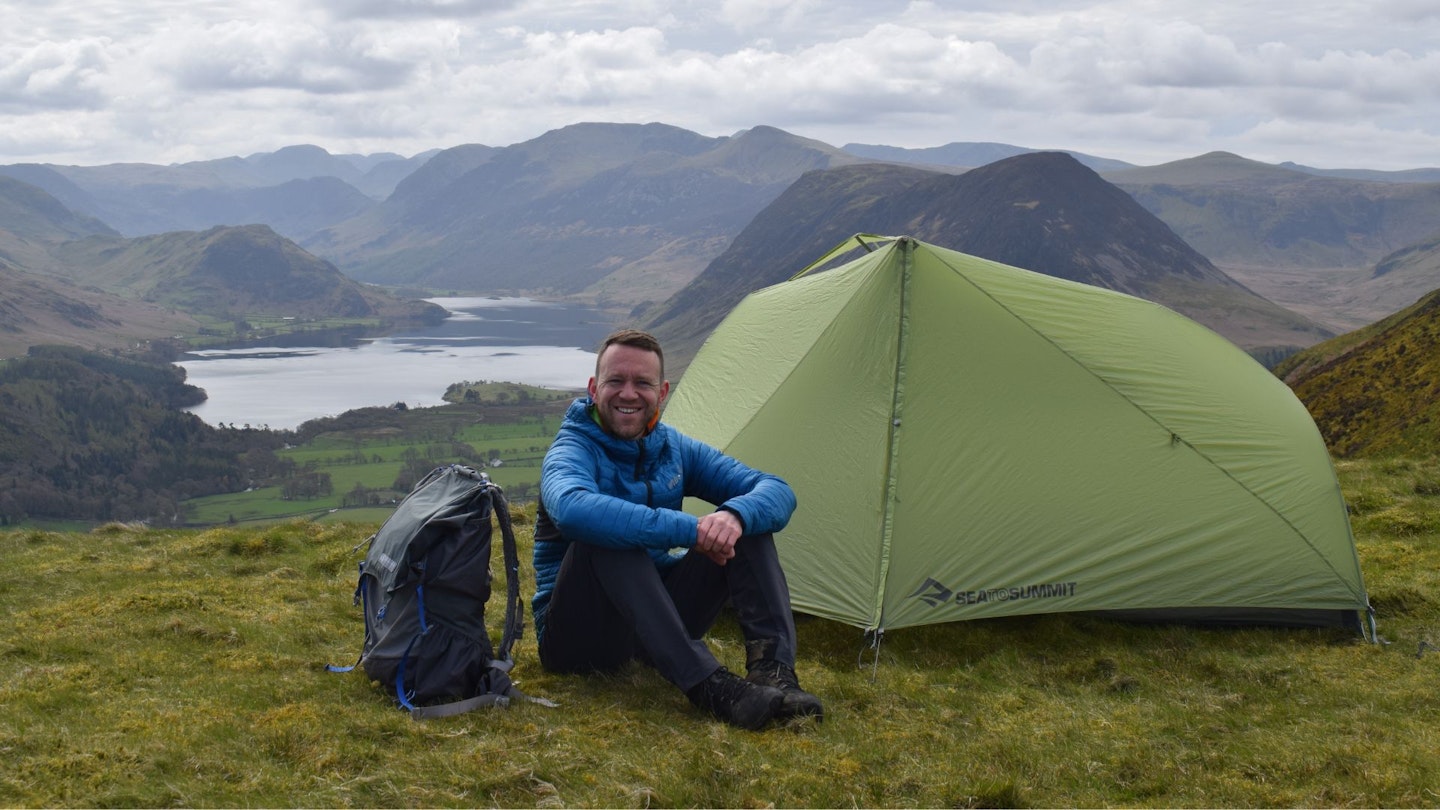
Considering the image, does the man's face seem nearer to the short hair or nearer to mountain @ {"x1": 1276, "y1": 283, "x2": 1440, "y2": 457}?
the short hair

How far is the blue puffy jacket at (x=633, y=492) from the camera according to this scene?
19.9 feet

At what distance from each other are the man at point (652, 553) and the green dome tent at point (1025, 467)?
205cm

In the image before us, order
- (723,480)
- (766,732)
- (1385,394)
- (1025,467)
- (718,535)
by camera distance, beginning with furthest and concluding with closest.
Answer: (1385,394), (1025,467), (723,480), (718,535), (766,732)

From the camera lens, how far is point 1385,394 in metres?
25.5

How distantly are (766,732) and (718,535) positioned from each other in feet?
3.92

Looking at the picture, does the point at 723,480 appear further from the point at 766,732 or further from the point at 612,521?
the point at 766,732

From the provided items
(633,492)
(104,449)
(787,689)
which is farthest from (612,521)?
(104,449)

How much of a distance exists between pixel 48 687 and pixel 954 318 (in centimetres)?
770

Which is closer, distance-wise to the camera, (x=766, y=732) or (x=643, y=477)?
(x=766, y=732)

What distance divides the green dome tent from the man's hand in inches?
101

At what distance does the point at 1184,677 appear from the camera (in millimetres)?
7660

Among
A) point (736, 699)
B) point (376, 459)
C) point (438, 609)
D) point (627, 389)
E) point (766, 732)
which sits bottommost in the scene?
point (376, 459)

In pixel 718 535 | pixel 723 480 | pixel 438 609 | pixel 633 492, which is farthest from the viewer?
pixel 723 480

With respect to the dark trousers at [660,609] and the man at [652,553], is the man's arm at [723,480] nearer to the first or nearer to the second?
the man at [652,553]
